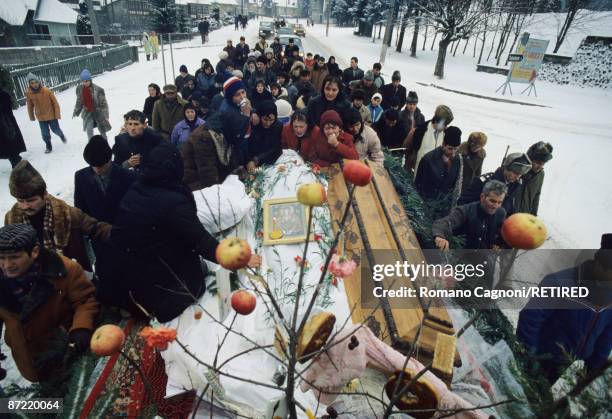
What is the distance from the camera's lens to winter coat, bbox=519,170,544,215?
12.5 ft

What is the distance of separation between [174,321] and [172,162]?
1.06m

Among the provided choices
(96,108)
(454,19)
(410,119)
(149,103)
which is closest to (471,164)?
(410,119)

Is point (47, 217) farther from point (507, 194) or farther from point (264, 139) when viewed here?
point (507, 194)

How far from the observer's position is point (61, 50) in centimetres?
1895

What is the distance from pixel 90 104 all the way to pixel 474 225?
685cm

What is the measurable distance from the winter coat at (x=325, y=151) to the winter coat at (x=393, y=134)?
2088 millimetres

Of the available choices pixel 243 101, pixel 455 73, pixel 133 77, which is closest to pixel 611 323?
pixel 243 101

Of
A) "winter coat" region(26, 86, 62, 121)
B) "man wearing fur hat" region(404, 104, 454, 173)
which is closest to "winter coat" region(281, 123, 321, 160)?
Answer: "man wearing fur hat" region(404, 104, 454, 173)

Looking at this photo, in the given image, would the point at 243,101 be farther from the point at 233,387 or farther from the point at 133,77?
the point at 133,77

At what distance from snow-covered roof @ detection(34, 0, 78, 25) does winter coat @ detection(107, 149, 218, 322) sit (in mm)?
38034

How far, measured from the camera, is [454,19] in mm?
19422

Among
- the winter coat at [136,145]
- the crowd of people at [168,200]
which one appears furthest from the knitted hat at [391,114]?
the winter coat at [136,145]

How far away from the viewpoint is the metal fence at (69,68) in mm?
10023

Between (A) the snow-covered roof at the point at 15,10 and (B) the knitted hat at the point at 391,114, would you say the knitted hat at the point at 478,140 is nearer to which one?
(B) the knitted hat at the point at 391,114
